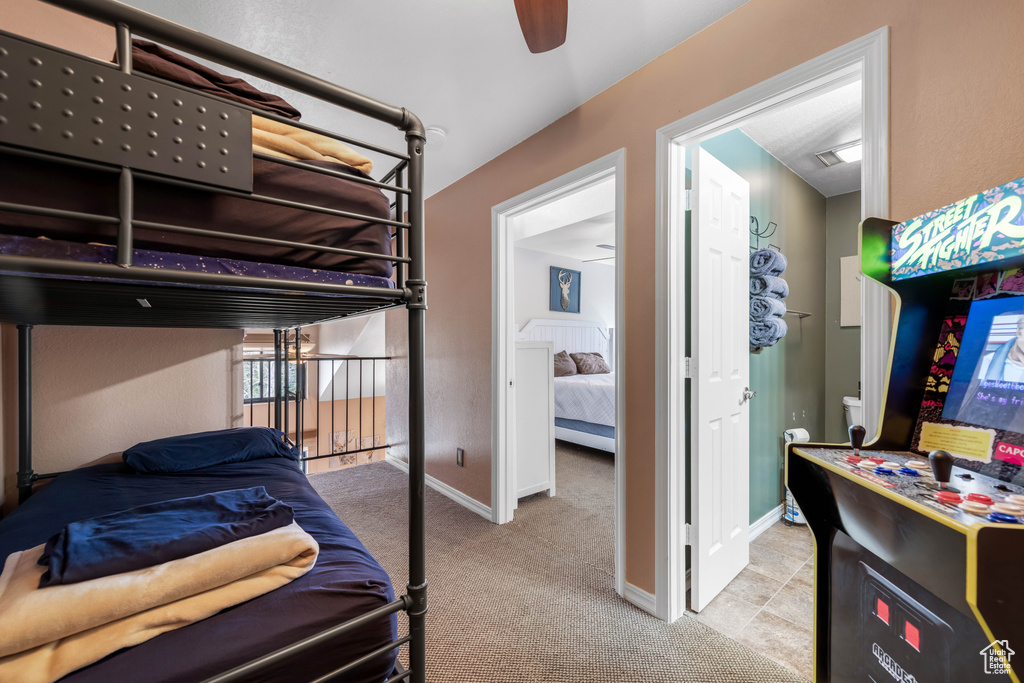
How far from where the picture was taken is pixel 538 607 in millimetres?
1818

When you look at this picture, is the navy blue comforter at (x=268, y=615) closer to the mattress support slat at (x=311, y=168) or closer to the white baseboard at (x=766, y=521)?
the mattress support slat at (x=311, y=168)

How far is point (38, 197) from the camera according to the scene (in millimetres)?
525

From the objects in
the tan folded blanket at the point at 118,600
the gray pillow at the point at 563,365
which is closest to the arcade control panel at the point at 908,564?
the tan folded blanket at the point at 118,600

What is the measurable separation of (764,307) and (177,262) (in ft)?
8.48

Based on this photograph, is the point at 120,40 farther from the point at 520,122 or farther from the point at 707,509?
the point at 707,509

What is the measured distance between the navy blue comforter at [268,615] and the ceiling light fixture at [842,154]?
3.29 metres

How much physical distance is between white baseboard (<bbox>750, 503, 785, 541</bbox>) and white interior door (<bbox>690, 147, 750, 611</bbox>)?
0.34 meters

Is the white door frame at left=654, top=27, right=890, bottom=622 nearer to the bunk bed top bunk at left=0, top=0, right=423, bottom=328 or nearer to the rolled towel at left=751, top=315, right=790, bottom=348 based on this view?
the rolled towel at left=751, top=315, right=790, bottom=348

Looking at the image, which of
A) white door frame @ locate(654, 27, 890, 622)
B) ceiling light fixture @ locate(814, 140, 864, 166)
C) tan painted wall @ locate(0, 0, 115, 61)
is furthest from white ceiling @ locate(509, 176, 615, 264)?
tan painted wall @ locate(0, 0, 115, 61)

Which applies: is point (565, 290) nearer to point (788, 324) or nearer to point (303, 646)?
point (788, 324)

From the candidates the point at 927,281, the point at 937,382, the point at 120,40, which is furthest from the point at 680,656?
the point at 120,40

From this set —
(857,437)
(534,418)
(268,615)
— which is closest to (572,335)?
(534,418)

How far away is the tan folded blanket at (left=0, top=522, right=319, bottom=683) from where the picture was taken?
2.00ft

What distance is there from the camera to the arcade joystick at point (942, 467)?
0.66m
